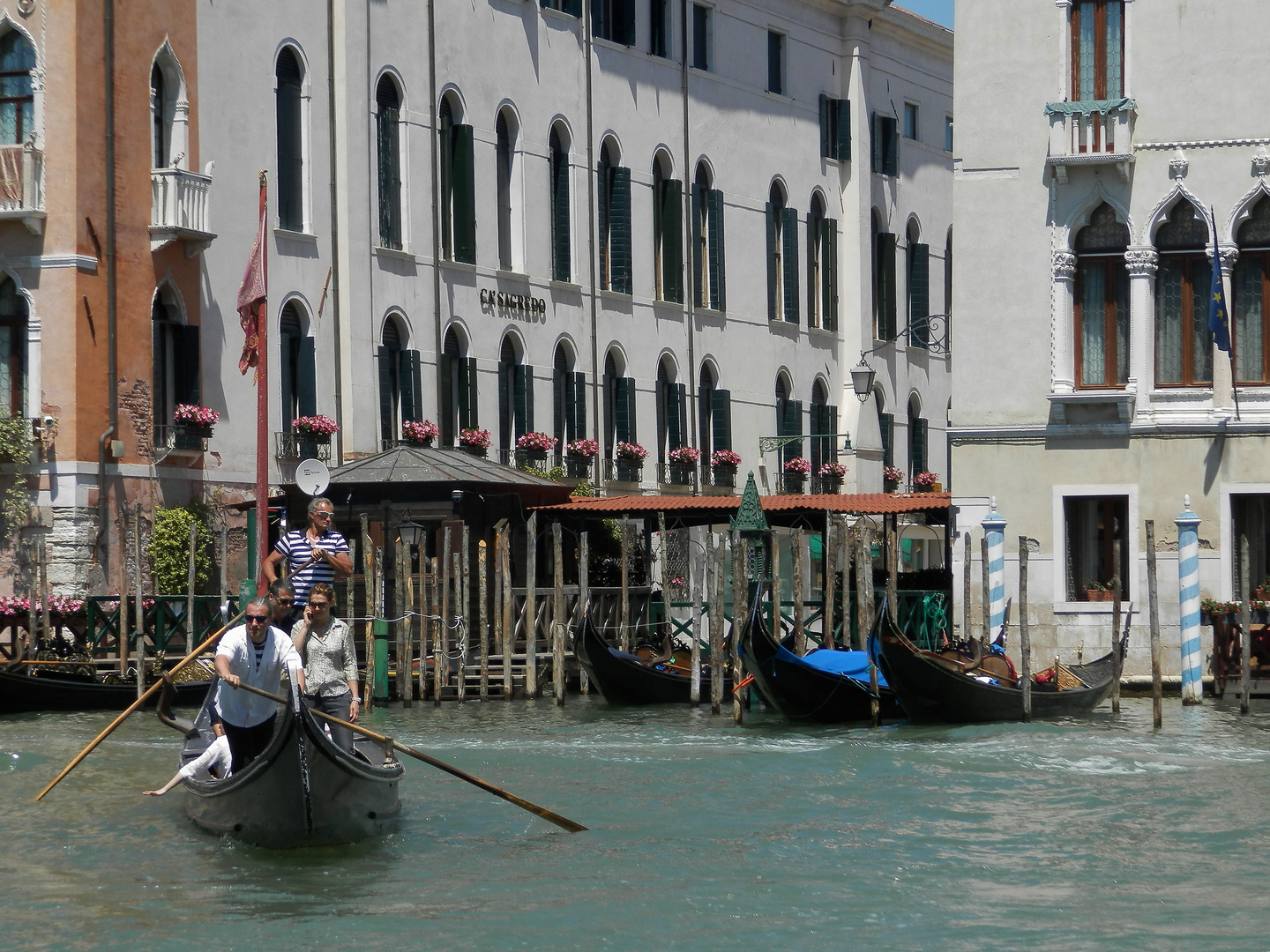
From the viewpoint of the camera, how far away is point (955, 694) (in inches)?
720

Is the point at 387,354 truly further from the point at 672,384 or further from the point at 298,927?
the point at 298,927

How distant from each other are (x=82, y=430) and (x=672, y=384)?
401 inches

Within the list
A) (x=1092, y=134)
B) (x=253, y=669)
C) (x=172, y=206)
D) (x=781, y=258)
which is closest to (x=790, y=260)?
(x=781, y=258)

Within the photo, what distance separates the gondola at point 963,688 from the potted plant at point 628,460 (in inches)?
385

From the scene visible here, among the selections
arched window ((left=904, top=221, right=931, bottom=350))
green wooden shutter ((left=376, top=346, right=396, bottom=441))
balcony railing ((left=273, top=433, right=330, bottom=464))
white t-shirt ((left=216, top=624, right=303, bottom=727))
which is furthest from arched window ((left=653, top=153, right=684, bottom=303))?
white t-shirt ((left=216, top=624, right=303, bottom=727))

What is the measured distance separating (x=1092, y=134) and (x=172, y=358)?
346 inches

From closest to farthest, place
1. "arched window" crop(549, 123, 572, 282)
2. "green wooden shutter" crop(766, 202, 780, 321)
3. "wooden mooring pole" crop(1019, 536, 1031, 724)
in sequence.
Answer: "wooden mooring pole" crop(1019, 536, 1031, 724) < "arched window" crop(549, 123, 572, 282) < "green wooden shutter" crop(766, 202, 780, 321)

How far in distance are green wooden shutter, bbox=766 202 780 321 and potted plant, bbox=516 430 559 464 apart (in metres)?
5.89

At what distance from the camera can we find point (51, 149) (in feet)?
68.9

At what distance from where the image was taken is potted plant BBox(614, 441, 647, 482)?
28.2 meters

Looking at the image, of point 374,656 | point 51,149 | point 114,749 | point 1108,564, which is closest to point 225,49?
point 51,149

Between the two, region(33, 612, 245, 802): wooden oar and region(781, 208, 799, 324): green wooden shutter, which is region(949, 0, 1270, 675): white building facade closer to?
region(33, 612, 245, 802): wooden oar

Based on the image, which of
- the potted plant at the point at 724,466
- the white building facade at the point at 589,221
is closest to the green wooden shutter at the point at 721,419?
the white building facade at the point at 589,221

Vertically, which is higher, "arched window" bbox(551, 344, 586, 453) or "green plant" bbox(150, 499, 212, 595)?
"arched window" bbox(551, 344, 586, 453)
